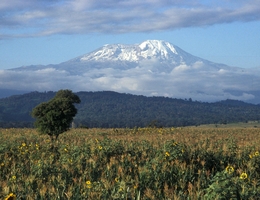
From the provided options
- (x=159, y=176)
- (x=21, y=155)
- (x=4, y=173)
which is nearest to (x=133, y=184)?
(x=159, y=176)

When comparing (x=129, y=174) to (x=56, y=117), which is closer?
(x=129, y=174)

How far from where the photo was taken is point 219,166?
655 inches

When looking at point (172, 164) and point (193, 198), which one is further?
point (172, 164)

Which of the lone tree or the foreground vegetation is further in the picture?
the lone tree

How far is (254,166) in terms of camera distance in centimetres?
1605

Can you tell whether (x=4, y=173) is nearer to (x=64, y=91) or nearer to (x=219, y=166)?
(x=219, y=166)

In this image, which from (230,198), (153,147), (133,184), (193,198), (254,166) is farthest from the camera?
→ (153,147)

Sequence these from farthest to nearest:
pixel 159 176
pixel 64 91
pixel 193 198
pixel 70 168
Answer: pixel 64 91 → pixel 70 168 → pixel 159 176 → pixel 193 198

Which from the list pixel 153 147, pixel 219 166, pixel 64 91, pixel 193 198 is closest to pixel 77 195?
pixel 193 198

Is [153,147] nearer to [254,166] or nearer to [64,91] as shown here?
[254,166]

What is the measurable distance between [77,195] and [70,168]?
3.88 m

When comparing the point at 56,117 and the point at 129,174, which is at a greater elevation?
the point at 56,117

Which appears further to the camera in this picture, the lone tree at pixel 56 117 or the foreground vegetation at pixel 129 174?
the lone tree at pixel 56 117

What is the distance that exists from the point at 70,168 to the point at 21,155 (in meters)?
4.26
